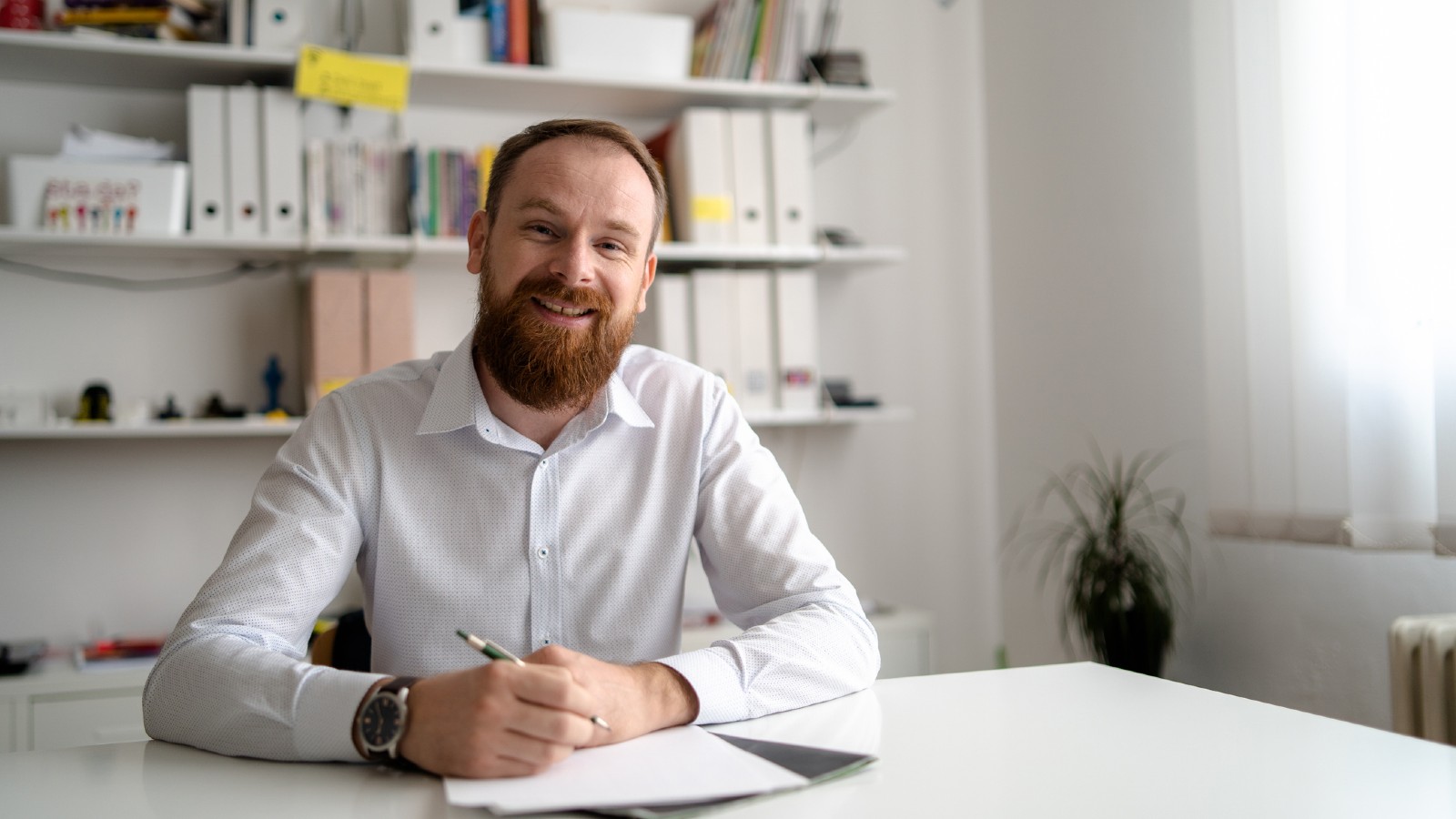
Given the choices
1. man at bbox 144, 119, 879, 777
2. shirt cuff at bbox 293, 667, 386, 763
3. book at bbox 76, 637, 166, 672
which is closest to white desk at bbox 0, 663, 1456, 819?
shirt cuff at bbox 293, 667, 386, 763

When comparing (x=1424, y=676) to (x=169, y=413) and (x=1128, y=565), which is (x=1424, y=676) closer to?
(x=1128, y=565)

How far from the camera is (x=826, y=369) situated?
324cm

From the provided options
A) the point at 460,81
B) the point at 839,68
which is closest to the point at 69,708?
the point at 460,81

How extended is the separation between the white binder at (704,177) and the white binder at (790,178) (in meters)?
0.12

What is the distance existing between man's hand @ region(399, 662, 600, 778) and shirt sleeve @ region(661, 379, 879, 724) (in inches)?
7.5

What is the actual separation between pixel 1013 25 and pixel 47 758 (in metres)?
2.95

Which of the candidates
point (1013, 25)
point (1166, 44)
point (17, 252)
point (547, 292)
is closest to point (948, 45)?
point (1013, 25)

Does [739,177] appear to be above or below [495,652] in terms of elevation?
above

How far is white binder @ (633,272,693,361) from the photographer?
9.30 feet

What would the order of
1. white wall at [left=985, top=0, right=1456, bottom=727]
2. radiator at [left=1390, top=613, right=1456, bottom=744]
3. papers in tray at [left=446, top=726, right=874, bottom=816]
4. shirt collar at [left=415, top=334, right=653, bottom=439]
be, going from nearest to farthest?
papers in tray at [left=446, top=726, right=874, bottom=816]
shirt collar at [left=415, top=334, right=653, bottom=439]
radiator at [left=1390, top=613, right=1456, bottom=744]
white wall at [left=985, top=0, right=1456, bottom=727]

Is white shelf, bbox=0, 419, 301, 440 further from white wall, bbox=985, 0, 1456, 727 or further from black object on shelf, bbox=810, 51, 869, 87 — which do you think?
white wall, bbox=985, 0, 1456, 727

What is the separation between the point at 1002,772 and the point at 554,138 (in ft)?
3.28

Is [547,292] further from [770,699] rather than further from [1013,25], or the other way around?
[1013,25]

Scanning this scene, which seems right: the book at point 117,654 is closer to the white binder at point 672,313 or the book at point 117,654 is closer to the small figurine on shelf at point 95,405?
the small figurine on shelf at point 95,405
